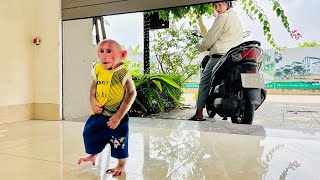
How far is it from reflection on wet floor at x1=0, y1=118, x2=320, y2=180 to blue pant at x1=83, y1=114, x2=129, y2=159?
0.37 feet

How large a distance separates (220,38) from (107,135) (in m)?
1.99

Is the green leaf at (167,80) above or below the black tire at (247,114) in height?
above

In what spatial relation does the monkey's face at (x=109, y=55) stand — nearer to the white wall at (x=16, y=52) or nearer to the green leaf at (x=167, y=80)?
the white wall at (x=16, y=52)

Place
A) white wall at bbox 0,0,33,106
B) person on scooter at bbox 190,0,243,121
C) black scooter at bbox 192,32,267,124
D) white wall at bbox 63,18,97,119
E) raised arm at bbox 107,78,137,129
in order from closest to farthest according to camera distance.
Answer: raised arm at bbox 107,78,137,129 → black scooter at bbox 192,32,267,124 → white wall at bbox 0,0,33,106 → person on scooter at bbox 190,0,243,121 → white wall at bbox 63,18,97,119

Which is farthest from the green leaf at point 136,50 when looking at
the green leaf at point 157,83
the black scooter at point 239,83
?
the black scooter at point 239,83

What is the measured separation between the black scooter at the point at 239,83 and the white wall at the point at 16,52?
1.91 m

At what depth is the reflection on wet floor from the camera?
1230 millimetres

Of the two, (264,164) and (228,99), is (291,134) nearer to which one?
(228,99)

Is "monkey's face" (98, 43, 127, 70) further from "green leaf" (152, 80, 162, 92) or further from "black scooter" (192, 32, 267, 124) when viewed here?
"green leaf" (152, 80, 162, 92)

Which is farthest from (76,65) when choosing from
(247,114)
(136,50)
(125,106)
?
(125,106)

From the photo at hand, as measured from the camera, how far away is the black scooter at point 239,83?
2475 millimetres

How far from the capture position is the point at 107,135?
1236 mm

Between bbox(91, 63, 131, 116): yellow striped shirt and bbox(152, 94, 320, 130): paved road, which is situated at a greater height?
bbox(91, 63, 131, 116): yellow striped shirt

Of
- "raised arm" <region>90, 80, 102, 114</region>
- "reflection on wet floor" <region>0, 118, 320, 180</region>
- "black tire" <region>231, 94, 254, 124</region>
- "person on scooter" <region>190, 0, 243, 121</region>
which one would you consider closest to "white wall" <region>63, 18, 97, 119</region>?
"reflection on wet floor" <region>0, 118, 320, 180</region>
